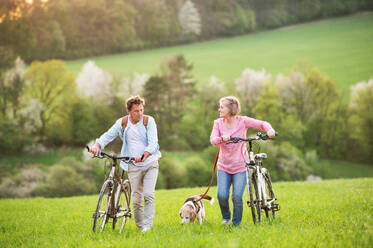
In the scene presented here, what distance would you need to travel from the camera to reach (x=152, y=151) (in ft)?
19.4

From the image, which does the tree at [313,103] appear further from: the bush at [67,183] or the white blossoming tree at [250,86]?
the bush at [67,183]

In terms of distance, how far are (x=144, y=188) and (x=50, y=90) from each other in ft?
134

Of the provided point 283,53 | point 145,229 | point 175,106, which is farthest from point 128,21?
point 145,229

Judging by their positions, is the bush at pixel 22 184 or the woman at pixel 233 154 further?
the bush at pixel 22 184

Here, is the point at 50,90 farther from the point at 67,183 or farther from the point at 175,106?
the point at 67,183

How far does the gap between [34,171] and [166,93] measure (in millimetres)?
19384

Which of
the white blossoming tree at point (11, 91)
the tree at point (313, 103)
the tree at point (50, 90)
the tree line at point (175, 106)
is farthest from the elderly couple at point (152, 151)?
the tree at point (313, 103)

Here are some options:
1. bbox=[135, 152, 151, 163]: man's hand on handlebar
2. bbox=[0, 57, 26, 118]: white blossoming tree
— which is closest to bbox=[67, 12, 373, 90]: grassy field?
bbox=[0, 57, 26, 118]: white blossoming tree

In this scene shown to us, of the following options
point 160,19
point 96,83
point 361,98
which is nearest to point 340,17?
point 361,98

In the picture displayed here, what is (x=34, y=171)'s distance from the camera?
34594mm

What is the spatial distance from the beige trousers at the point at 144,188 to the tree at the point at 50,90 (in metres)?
38.3

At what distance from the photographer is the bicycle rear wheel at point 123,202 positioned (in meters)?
6.13

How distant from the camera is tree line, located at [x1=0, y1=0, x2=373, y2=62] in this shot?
4609 centimetres

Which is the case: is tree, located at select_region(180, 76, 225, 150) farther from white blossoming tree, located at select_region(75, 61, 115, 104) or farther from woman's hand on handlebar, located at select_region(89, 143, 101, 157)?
woman's hand on handlebar, located at select_region(89, 143, 101, 157)
